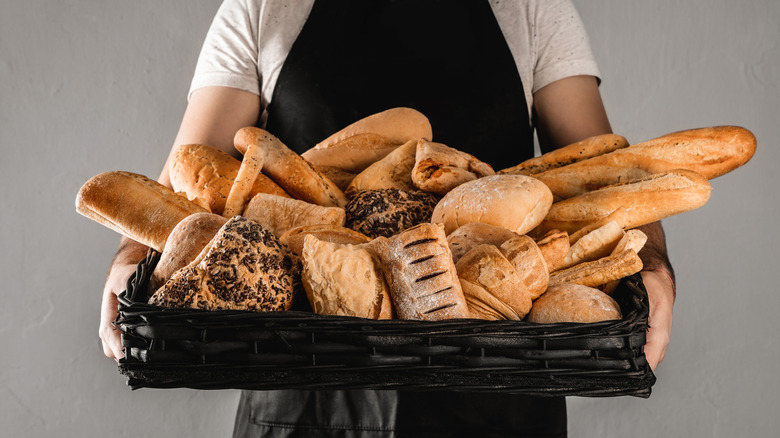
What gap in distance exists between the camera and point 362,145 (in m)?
1.21

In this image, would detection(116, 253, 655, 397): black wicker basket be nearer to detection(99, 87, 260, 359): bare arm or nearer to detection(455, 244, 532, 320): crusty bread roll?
detection(455, 244, 532, 320): crusty bread roll

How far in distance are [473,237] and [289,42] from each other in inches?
40.9

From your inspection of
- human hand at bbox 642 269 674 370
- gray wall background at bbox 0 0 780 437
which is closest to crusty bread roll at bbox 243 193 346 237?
human hand at bbox 642 269 674 370

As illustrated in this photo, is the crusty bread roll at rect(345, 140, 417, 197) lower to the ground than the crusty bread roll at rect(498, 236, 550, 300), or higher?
higher

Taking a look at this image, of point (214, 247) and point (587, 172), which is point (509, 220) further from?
point (214, 247)

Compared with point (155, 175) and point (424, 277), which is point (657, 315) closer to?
point (424, 277)

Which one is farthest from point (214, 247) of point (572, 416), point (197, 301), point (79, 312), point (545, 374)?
point (572, 416)

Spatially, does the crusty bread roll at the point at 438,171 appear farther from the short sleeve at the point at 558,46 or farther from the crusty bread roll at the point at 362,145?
the short sleeve at the point at 558,46

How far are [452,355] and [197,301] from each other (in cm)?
29

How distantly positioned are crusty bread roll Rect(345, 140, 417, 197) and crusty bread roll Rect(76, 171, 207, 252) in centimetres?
29

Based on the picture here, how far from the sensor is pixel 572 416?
238cm

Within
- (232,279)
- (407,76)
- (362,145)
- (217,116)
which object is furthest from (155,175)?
(232,279)

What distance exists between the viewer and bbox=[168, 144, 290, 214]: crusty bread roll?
40.5 inches

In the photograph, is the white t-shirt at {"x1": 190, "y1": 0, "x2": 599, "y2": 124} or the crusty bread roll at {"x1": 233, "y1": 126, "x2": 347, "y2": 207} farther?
the white t-shirt at {"x1": 190, "y1": 0, "x2": 599, "y2": 124}
